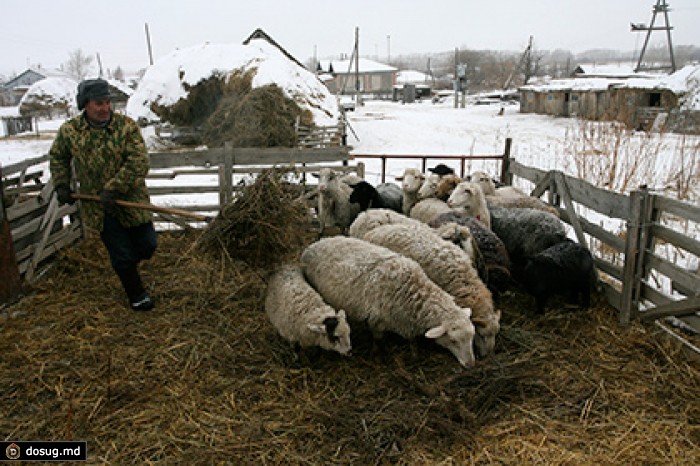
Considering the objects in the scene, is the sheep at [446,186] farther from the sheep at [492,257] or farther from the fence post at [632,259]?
the fence post at [632,259]

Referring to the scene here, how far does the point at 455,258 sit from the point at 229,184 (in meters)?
4.22

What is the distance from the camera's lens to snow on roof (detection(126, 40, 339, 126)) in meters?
18.5

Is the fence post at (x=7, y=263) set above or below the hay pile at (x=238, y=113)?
below

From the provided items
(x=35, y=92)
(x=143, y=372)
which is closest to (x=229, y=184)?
(x=143, y=372)

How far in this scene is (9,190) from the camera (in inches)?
236

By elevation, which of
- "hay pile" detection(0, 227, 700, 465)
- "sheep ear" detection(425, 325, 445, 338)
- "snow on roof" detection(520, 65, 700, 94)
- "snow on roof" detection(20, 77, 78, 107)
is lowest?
"hay pile" detection(0, 227, 700, 465)

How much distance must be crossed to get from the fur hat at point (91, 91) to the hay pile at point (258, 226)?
1.64 m

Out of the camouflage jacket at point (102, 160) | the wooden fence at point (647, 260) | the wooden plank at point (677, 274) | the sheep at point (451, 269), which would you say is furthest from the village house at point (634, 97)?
the camouflage jacket at point (102, 160)

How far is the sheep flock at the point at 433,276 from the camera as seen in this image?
4297 millimetres

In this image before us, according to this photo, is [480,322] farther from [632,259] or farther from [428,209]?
[428,209]

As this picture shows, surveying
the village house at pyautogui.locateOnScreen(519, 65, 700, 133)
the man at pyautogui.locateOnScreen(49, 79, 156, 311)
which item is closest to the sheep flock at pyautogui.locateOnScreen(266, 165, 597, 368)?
the man at pyautogui.locateOnScreen(49, 79, 156, 311)

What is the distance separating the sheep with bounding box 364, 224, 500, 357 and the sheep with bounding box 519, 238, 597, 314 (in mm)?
689

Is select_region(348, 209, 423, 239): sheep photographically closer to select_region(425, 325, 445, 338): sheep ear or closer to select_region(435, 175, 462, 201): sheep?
select_region(435, 175, 462, 201): sheep

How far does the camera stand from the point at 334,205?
736cm
